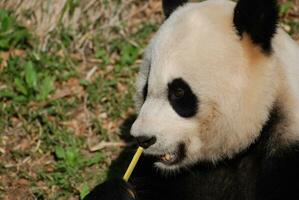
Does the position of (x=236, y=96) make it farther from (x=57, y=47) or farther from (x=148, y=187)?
(x=57, y=47)

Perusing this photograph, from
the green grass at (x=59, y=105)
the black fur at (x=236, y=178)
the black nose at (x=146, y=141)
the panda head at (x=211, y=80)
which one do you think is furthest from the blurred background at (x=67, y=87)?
the panda head at (x=211, y=80)

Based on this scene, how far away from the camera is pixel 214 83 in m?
4.51

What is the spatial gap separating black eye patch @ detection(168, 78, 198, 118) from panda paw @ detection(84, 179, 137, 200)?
2.52 feet

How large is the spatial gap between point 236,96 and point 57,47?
11.6ft

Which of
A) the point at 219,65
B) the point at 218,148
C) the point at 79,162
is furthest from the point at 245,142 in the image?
the point at 79,162

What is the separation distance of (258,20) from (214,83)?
483 mm

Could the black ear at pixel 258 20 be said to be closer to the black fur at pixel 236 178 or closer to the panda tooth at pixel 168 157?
the black fur at pixel 236 178

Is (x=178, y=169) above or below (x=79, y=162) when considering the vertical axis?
above

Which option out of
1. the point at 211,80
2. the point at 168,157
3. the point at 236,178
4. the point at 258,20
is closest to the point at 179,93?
the point at 211,80

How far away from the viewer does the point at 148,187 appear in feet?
17.1

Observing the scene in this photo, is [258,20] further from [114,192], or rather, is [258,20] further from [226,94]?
[114,192]

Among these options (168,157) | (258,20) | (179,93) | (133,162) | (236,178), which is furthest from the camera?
(133,162)

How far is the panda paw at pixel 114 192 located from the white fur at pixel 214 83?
0.52 m

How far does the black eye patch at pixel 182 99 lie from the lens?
179 inches
